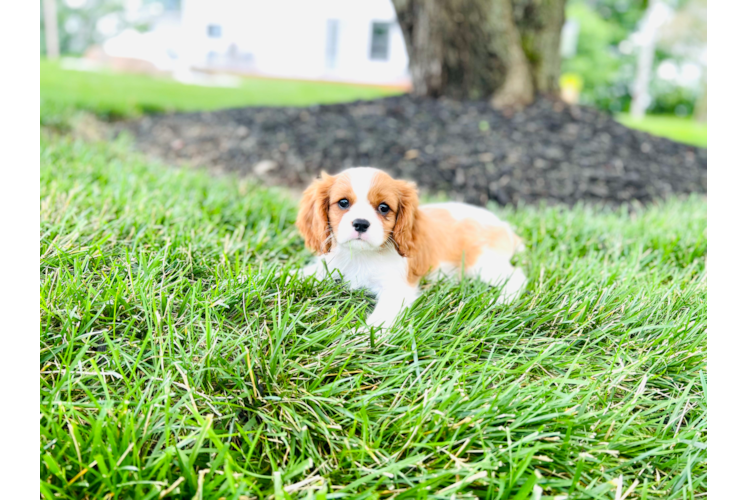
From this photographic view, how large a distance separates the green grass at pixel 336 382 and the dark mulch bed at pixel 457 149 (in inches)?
108

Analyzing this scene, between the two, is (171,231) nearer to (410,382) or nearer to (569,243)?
(410,382)

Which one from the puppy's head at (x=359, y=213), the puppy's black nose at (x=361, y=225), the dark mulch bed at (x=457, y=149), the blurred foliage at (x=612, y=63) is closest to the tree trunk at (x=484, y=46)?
the dark mulch bed at (x=457, y=149)

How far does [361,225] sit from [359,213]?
0.24 feet

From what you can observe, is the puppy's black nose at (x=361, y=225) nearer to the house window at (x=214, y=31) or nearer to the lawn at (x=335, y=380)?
the lawn at (x=335, y=380)

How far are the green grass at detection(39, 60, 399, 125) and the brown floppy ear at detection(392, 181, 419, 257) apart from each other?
20.2 ft

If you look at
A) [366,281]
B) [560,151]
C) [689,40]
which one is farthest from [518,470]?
[689,40]

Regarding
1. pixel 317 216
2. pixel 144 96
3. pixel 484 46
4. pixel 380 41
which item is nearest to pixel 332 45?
pixel 380 41

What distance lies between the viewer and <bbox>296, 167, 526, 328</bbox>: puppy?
258cm

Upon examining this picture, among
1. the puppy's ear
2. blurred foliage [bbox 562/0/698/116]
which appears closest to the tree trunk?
the puppy's ear

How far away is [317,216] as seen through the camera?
2.76 metres

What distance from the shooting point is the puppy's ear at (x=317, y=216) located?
274 centimetres

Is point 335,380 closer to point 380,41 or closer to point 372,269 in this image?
point 372,269

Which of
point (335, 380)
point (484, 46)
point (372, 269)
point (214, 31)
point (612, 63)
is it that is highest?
point (612, 63)

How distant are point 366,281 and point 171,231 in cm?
127
